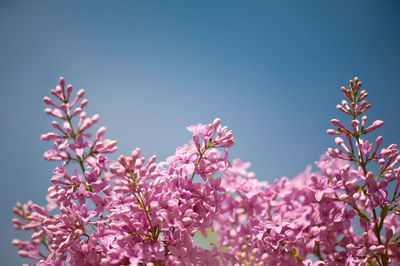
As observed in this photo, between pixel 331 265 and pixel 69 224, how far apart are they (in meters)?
1.06

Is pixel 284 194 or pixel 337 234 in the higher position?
pixel 284 194

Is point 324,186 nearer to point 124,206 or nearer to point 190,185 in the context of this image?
point 190,185

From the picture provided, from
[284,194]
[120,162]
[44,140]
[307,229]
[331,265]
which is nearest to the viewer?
[120,162]

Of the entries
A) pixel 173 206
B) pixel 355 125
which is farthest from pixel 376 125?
pixel 173 206

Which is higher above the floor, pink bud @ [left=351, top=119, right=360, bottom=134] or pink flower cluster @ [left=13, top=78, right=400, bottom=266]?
pink bud @ [left=351, top=119, right=360, bottom=134]

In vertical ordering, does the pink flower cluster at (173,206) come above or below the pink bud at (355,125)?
below

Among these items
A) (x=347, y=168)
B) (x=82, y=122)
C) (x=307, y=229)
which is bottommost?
(x=307, y=229)

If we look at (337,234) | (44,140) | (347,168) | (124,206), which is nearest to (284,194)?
(337,234)

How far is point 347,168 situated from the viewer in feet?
3.64

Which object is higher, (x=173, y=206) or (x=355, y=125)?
(x=355, y=125)

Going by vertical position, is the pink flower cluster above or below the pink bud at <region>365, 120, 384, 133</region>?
below

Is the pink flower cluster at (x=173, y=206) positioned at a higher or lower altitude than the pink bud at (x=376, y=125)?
lower

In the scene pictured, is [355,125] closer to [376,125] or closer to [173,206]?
[376,125]

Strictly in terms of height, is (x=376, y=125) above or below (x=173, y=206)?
above
